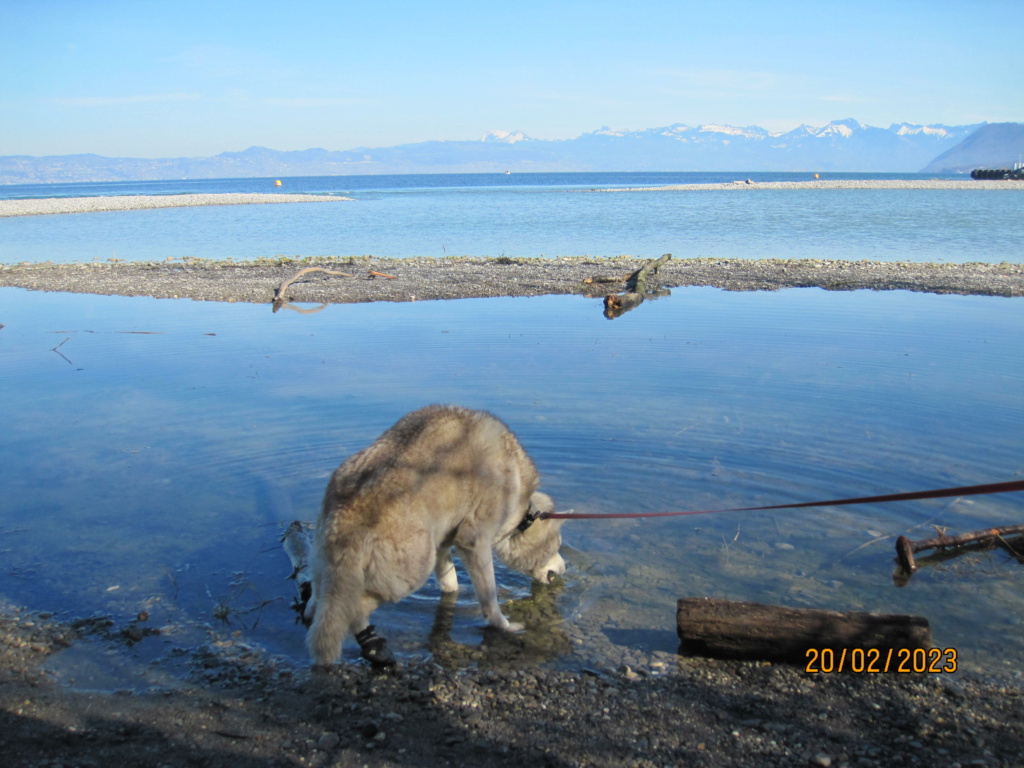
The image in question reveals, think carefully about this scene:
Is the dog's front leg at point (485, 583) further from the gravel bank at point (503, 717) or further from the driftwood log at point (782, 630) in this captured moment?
the driftwood log at point (782, 630)

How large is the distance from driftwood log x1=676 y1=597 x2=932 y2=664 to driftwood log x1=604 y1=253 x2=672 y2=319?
14929 millimetres

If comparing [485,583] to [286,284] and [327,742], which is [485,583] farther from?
[286,284]

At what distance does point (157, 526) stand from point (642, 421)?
6519mm

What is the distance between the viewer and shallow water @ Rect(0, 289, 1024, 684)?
6.63 m

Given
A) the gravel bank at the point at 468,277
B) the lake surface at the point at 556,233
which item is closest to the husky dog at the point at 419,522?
the gravel bank at the point at 468,277

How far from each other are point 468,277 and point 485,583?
852 inches

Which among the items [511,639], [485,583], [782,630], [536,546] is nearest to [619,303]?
[536,546]

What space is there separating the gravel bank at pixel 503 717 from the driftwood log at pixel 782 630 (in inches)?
4.9

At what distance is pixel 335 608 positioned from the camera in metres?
5.31

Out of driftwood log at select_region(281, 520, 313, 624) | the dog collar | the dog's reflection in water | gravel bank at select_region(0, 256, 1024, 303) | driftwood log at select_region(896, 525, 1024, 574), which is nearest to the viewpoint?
the dog's reflection in water
